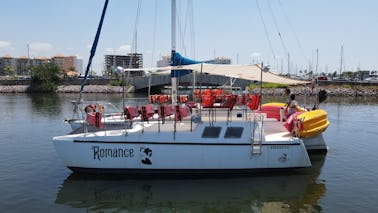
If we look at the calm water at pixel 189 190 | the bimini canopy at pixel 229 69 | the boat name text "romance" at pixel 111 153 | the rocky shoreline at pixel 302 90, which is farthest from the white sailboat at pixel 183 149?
the rocky shoreline at pixel 302 90

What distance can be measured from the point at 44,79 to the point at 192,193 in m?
83.3

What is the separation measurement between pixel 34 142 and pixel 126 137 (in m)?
11.2

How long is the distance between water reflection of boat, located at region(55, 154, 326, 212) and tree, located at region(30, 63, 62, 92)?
257ft

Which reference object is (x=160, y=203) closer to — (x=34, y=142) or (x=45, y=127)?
(x=34, y=142)

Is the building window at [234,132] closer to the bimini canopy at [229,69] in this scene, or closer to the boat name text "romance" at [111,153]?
the bimini canopy at [229,69]

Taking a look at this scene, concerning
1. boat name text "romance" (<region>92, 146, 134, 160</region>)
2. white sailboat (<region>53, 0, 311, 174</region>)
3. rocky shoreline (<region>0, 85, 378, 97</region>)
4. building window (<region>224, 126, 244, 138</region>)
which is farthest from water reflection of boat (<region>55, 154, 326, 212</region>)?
rocky shoreline (<region>0, 85, 378, 97</region>)

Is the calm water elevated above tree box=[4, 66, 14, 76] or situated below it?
below

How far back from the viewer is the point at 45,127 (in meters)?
28.0

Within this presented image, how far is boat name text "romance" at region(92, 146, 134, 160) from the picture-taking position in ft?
45.6

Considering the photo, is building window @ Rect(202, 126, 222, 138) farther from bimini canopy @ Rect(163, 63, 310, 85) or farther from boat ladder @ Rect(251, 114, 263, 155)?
bimini canopy @ Rect(163, 63, 310, 85)

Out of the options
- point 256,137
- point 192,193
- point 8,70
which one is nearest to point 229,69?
point 256,137

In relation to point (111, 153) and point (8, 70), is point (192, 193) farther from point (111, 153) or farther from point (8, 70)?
point (8, 70)

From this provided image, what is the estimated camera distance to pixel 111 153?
45.8ft

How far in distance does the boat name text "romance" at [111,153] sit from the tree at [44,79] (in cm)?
7923
